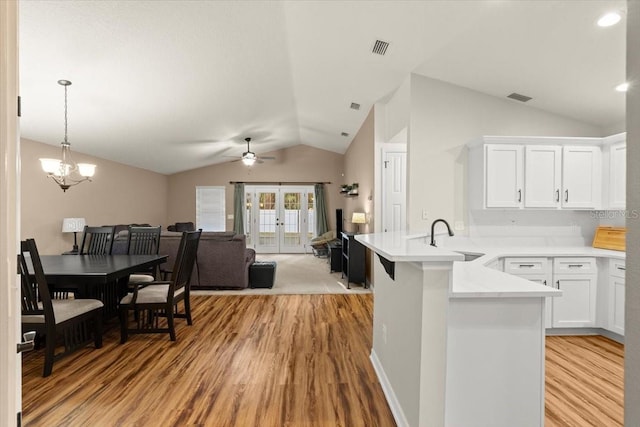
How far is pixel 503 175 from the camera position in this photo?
3.51 meters

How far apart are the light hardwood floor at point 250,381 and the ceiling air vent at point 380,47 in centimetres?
303

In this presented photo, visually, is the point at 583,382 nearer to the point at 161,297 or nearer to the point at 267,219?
the point at 161,297

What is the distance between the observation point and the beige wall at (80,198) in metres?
4.83

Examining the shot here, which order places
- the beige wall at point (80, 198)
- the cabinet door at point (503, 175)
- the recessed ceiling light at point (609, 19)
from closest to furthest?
1. the recessed ceiling light at point (609, 19)
2. the cabinet door at point (503, 175)
3. the beige wall at point (80, 198)

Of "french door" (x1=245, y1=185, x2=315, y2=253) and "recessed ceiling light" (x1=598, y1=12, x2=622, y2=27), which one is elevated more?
"recessed ceiling light" (x1=598, y1=12, x2=622, y2=27)

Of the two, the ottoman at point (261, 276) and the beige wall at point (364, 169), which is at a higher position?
the beige wall at point (364, 169)

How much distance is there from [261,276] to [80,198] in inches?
152

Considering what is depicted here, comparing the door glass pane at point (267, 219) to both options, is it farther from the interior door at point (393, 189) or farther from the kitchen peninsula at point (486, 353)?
the kitchen peninsula at point (486, 353)

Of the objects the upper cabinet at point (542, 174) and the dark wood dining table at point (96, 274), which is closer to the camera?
the dark wood dining table at point (96, 274)

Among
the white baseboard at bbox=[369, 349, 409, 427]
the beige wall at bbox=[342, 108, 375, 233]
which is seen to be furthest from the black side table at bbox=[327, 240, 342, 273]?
the white baseboard at bbox=[369, 349, 409, 427]

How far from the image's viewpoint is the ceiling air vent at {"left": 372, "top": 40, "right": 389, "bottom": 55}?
125 inches

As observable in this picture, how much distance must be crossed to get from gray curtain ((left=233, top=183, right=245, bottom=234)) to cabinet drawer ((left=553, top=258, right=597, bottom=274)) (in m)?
7.70

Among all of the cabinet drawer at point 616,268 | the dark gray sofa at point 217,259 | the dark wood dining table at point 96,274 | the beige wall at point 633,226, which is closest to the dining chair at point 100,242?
the dark wood dining table at point 96,274

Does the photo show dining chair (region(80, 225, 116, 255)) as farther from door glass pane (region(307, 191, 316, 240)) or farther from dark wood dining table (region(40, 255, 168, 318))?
door glass pane (region(307, 191, 316, 240))
